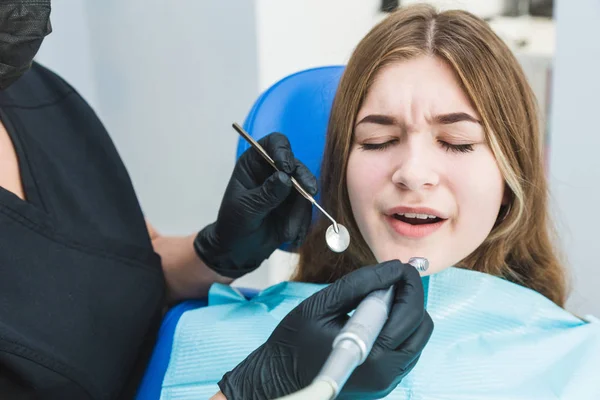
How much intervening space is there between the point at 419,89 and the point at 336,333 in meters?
0.45

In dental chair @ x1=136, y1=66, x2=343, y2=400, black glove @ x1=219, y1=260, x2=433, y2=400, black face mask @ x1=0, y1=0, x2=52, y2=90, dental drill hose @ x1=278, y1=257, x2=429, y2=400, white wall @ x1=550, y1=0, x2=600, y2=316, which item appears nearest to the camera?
dental drill hose @ x1=278, y1=257, x2=429, y2=400

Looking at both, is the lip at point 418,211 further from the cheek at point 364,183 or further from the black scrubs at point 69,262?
the black scrubs at point 69,262

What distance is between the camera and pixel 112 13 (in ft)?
7.97

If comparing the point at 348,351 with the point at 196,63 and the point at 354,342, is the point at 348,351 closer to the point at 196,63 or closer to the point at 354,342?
the point at 354,342

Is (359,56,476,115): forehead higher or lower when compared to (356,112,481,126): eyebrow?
higher

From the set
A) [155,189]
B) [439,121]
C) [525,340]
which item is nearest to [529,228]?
[525,340]

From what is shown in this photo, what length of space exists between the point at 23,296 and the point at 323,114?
678 millimetres

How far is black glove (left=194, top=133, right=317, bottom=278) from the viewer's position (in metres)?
1.11

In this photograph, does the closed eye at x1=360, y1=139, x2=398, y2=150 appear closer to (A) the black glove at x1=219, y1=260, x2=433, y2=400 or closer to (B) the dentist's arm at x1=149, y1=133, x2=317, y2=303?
(B) the dentist's arm at x1=149, y1=133, x2=317, y2=303

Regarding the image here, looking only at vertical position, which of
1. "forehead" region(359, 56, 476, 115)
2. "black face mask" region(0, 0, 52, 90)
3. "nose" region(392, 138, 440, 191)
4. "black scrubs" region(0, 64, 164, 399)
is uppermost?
"black face mask" region(0, 0, 52, 90)

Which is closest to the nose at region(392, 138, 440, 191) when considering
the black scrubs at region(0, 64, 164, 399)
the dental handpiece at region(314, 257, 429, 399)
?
the dental handpiece at region(314, 257, 429, 399)

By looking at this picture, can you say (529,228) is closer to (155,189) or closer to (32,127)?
(32,127)

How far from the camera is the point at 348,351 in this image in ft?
1.91

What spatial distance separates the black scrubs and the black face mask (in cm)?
19
